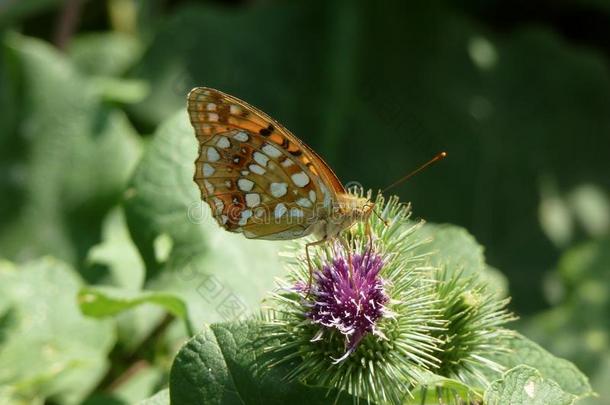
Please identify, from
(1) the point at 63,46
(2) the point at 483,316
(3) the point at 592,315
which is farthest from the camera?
(1) the point at 63,46

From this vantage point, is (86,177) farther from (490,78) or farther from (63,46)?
(490,78)

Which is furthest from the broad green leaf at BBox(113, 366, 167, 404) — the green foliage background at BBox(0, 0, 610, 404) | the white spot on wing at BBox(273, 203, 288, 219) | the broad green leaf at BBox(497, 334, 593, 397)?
the broad green leaf at BBox(497, 334, 593, 397)

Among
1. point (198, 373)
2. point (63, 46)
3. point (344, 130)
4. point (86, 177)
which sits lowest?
point (198, 373)

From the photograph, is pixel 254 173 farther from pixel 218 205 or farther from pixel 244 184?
pixel 218 205

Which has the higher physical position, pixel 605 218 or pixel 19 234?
pixel 605 218

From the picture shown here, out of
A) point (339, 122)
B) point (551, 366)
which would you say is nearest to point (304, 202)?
point (551, 366)

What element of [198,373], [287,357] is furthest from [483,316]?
[198,373]

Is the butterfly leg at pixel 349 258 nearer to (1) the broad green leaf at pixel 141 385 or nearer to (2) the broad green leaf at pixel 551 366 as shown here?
(2) the broad green leaf at pixel 551 366
